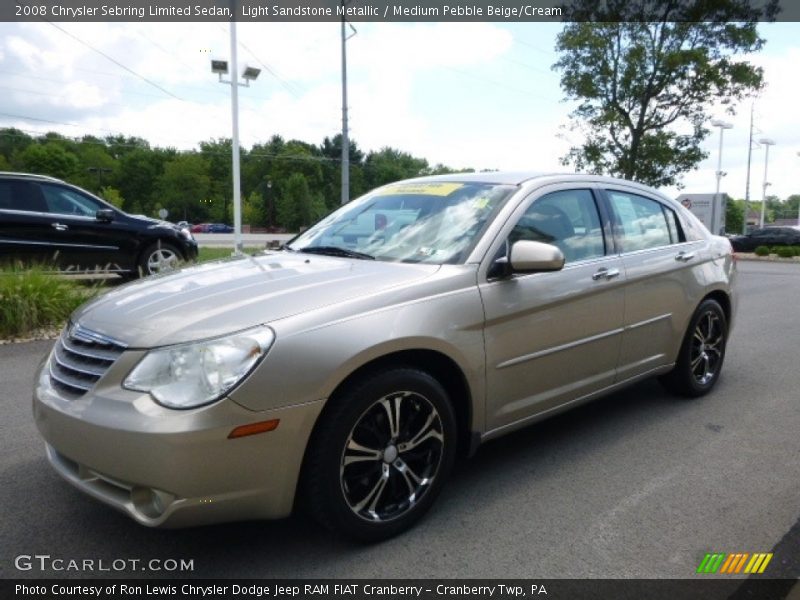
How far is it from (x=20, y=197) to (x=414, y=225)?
800cm

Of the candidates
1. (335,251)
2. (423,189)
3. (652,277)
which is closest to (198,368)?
(335,251)

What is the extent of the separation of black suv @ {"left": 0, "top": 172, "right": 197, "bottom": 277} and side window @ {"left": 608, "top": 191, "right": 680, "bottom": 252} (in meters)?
7.20

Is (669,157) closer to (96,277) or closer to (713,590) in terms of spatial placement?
(96,277)

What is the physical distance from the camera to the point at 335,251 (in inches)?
139

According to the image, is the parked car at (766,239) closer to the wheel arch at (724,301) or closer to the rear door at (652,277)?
the wheel arch at (724,301)

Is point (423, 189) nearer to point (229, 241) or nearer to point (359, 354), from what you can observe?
point (359, 354)

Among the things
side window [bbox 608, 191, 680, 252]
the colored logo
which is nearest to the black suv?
side window [bbox 608, 191, 680, 252]

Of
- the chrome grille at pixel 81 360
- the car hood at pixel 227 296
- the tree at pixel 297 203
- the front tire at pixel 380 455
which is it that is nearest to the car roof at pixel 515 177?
the car hood at pixel 227 296

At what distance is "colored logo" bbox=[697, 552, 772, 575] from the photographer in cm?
255

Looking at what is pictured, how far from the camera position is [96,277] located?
31.0ft

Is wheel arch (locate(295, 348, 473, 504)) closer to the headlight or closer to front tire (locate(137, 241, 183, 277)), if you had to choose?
the headlight

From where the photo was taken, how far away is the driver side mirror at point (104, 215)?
31.0 feet

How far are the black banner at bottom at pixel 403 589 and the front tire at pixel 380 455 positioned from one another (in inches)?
10.2

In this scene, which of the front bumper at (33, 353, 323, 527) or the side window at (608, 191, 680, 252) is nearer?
the front bumper at (33, 353, 323, 527)
